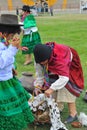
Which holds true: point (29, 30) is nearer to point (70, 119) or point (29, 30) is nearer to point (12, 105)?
point (70, 119)

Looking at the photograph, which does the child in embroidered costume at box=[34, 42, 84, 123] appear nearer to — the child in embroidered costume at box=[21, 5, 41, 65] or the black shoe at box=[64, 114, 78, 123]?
the black shoe at box=[64, 114, 78, 123]

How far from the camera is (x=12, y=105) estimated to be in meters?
3.92

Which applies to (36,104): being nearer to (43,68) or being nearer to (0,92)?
(43,68)

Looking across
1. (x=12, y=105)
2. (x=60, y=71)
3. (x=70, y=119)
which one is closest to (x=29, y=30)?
(x=70, y=119)

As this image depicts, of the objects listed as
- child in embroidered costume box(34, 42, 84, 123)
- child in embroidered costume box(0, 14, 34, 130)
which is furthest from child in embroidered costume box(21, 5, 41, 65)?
child in embroidered costume box(0, 14, 34, 130)

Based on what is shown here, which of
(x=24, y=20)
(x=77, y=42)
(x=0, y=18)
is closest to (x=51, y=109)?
(x=0, y=18)

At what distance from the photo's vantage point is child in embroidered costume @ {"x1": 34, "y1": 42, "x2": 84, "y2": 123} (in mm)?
4523

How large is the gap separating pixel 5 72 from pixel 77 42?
9.02 meters

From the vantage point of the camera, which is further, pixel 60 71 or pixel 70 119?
pixel 70 119

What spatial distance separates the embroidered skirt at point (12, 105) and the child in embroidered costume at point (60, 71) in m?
0.57

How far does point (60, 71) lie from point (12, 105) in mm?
861

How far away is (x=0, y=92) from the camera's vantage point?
12.6ft

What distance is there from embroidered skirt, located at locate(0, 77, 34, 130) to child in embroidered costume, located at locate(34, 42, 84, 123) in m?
0.57

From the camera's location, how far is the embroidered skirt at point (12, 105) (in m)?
3.87
